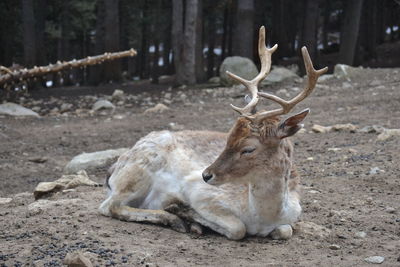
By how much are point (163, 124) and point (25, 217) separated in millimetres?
7659

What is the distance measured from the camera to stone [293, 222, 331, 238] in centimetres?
586

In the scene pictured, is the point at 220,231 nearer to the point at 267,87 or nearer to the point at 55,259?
the point at 55,259

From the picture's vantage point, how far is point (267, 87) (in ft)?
63.7

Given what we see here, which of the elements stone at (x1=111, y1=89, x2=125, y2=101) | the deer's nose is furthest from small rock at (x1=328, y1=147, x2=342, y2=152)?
stone at (x1=111, y1=89, x2=125, y2=101)

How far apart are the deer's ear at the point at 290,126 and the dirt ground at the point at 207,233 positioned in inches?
36.7

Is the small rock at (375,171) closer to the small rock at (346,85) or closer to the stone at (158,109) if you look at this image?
the stone at (158,109)

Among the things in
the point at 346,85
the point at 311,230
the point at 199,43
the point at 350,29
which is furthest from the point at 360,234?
the point at 350,29

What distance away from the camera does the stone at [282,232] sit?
5.66 meters

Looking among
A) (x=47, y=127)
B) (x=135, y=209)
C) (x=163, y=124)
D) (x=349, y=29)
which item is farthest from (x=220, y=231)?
(x=349, y=29)

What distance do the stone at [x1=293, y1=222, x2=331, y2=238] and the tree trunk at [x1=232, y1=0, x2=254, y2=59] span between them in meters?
16.6

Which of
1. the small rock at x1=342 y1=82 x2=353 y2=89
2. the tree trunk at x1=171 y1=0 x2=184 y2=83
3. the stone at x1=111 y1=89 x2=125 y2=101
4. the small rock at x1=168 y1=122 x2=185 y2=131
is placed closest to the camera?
the small rock at x1=168 y1=122 x2=185 y2=131

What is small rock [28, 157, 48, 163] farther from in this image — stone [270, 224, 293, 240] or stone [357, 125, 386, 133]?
stone [270, 224, 293, 240]

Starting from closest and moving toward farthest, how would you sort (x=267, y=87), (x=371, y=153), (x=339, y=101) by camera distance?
(x=371, y=153), (x=339, y=101), (x=267, y=87)

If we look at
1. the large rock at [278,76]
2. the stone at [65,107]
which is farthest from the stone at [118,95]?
the large rock at [278,76]
